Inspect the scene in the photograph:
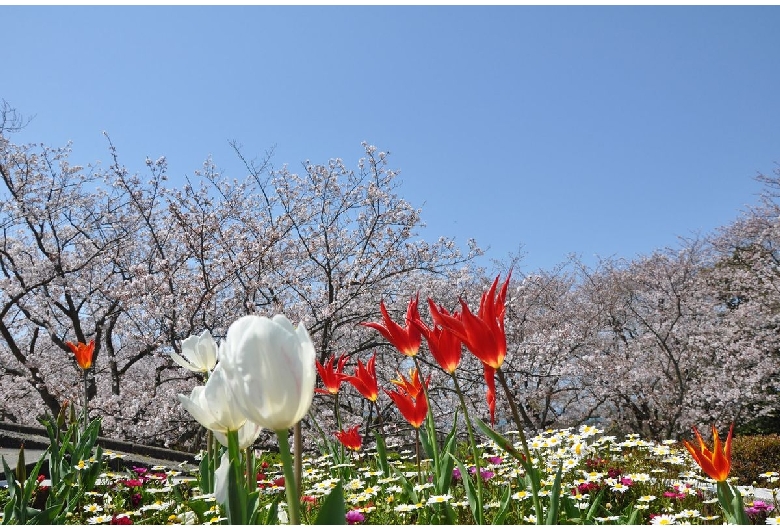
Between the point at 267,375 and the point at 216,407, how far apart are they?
11.3 inches

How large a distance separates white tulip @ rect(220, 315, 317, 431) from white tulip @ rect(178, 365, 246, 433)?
8.1 inches

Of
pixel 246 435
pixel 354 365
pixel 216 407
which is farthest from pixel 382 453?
pixel 354 365

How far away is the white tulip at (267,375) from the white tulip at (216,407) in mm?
206

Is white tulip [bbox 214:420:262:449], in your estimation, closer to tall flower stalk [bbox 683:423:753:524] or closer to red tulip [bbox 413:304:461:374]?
red tulip [bbox 413:304:461:374]

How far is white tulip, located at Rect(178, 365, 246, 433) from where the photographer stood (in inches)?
39.0

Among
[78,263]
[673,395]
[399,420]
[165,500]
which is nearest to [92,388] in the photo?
[78,263]

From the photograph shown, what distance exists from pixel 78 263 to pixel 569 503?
31.1ft

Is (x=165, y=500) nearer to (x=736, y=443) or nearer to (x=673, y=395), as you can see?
(x=736, y=443)

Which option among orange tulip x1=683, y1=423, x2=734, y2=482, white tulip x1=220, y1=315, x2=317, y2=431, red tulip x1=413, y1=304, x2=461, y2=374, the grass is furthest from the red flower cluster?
orange tulip x1=683, y1=423, x2=734, y2=482

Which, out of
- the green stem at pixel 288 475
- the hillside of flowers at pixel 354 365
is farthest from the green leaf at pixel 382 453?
the green stem at pixel 288 475

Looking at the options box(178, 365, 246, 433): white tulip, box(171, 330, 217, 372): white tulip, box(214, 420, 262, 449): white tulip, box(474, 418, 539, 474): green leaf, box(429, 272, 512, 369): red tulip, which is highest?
box(171, 330, 217, 372): white tulip

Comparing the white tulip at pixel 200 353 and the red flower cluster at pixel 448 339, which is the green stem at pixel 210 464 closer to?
the white tulip at pixel 200 353

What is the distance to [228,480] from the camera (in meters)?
0.96

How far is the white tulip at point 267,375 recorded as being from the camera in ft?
2.51
